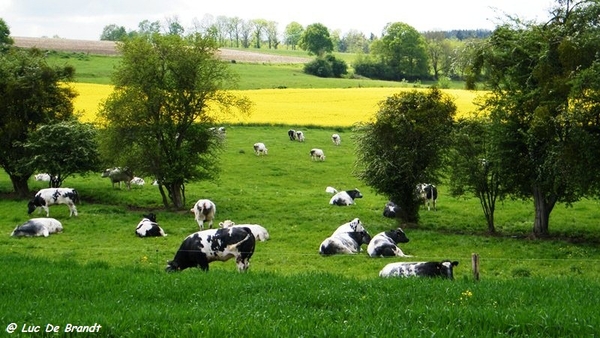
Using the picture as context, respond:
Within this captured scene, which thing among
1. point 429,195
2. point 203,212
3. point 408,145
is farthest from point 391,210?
point 203,212

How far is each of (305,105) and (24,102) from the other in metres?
37.5

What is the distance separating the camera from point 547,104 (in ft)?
86.6

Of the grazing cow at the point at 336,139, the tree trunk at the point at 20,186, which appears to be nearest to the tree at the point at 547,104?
the grazing cow at the point at 336,139

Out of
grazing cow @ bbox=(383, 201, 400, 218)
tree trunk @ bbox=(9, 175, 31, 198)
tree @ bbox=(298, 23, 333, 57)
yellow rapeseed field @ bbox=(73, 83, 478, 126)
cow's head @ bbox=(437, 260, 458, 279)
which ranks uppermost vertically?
tree @ bbox=(298, 23, 333, 57)

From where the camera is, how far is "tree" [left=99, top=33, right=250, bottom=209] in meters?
36.8

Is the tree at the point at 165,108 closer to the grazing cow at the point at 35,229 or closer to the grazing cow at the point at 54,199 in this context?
the grazing cow at the point at 54,199

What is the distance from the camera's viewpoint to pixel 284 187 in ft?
140

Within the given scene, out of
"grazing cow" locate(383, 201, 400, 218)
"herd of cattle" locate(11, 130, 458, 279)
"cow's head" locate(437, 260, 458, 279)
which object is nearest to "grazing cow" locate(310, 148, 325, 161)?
"herd of cattle" locate(11, 130, 458, 279)

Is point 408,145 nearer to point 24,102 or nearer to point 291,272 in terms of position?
point 291,272

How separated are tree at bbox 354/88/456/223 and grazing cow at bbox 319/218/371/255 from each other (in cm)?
661

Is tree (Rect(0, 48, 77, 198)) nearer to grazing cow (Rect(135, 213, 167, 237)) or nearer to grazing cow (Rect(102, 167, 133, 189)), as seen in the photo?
grazing cow (Rect(102, 167, 133, 189))

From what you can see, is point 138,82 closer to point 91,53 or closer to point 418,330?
point 418,330

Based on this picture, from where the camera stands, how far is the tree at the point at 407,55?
125m

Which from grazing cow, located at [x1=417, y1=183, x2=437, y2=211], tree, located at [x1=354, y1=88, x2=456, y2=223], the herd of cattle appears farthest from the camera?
grazing cow, located at [x1=417, y1=183, x2=437, y2=211]
